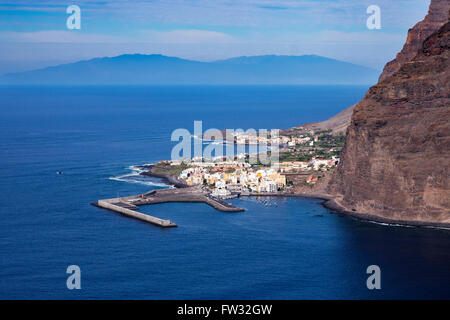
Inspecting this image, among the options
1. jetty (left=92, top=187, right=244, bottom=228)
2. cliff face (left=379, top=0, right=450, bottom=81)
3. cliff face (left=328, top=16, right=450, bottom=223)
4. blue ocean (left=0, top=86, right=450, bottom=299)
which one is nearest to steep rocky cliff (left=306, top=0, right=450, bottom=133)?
cliff face (left=379, top=0, right=450, bottom=81)

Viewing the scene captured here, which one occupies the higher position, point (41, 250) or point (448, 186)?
point (448, 186)

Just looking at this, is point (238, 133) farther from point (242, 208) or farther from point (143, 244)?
point (143, 244)

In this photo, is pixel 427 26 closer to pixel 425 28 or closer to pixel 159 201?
pixel 425 28

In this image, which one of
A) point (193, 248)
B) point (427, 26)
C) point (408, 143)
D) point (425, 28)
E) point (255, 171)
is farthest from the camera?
point (427, 26)

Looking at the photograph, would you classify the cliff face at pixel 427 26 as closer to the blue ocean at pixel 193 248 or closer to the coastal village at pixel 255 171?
the coastal village at pixel 255 171

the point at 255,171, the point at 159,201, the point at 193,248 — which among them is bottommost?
the point at 193,248

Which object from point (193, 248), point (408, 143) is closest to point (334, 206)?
point (408, 143)
